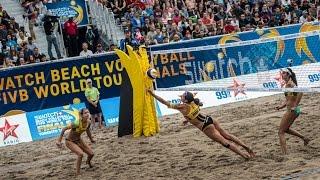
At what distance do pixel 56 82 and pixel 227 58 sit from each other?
5.12 metres

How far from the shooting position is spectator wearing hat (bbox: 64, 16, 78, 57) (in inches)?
811

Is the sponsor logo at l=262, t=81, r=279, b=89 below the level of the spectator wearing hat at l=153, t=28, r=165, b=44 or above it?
below

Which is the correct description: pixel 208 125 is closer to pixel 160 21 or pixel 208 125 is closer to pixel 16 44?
pixel 16 44

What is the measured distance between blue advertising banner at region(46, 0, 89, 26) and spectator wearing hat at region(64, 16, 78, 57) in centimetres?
56

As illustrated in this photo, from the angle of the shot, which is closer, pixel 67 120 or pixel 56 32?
pixel 67 120

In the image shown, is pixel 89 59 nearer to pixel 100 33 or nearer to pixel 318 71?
pixel 100 33

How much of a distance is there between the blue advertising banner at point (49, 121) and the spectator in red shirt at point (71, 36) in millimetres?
3777

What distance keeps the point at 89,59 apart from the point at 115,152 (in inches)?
193

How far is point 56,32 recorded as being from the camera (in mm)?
20797

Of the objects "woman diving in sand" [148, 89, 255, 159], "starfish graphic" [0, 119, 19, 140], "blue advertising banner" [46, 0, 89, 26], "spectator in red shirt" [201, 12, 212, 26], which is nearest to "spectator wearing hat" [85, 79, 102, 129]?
"starfish graphic" [0, 119, 19, 140]

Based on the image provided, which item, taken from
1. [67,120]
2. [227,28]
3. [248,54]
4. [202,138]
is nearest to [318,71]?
[248,54]

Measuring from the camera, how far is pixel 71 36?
20.8m

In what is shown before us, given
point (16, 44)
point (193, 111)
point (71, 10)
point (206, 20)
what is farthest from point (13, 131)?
point (206, 20)

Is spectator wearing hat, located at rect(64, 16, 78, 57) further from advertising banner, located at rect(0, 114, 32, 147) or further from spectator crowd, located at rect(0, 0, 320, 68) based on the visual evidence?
advertising banner, located at rect(0, 114, 32, 147)
